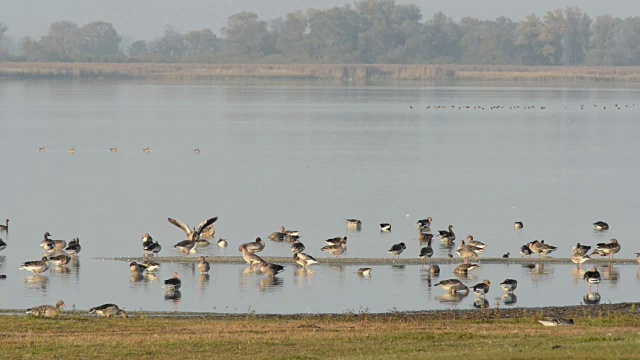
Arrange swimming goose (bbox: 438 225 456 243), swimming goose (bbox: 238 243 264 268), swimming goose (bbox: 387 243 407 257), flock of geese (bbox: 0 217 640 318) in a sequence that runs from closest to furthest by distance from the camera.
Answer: flock of geese (bbox: 0 217 640 318), swimming goose (bbox: 238 243 264 268), swimming goose (bbox: 387 243 407 257), swimming goose (bbox: 438 225 456 243)

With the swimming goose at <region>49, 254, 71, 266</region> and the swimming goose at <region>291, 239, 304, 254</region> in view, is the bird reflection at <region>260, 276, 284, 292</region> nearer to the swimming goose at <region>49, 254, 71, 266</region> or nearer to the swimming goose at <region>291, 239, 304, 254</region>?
the swimming goose at <region>291, 239, 304, 254</region>

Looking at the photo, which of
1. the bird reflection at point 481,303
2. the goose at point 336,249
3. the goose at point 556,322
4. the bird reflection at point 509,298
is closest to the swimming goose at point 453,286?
the bird reflection at point 481,303

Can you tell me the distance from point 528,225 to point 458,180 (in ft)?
35.1

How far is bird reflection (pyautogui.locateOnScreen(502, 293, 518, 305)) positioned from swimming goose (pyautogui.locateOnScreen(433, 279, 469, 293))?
0.83 meters

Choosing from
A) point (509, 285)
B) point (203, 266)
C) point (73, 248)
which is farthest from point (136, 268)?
point (509, 285)

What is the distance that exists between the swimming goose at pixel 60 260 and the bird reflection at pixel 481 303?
830 cm

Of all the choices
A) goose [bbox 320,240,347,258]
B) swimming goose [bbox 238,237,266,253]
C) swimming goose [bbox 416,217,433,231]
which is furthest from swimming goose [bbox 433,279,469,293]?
swimming goose [bbox 416,217,433,231]

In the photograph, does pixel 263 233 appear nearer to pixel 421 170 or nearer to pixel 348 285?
pixel 348 285

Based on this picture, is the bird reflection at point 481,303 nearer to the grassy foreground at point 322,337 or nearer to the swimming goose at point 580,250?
the grassy foreground at point 322,337

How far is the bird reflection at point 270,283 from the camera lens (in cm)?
2326

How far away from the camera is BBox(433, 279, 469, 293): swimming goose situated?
22734mm

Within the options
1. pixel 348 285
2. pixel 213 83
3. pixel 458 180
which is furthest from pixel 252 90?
pixel 348 285

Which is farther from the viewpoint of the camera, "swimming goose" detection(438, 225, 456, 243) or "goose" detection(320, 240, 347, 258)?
"swimming goose" detection(438, 225, 456, 243)

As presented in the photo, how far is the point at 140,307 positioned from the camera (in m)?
21.2
